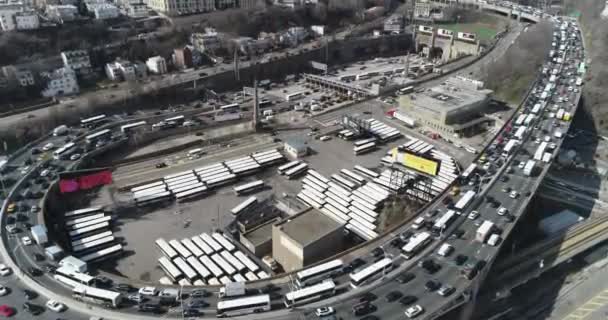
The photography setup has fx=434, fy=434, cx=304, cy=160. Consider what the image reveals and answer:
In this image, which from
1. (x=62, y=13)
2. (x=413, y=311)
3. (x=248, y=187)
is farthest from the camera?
(x=62, y=13)

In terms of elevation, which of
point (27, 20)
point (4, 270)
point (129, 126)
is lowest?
point (4, 270)

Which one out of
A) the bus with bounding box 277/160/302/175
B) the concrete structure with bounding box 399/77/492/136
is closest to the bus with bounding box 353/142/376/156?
the bus with bounding box 277/160/302/175

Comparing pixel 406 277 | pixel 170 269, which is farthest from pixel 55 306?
pixel 406 277

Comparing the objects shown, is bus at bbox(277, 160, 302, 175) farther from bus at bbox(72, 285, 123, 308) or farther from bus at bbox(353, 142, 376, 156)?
bus at bbox(72, 285, 123, 308)

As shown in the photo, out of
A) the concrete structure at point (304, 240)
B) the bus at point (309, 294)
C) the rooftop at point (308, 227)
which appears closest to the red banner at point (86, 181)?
the concrete structure at point (304, 240)

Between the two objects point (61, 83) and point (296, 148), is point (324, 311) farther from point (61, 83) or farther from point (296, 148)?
point (61, 83)

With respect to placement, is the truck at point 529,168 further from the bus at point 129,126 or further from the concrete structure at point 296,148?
the bus at point 129,126
